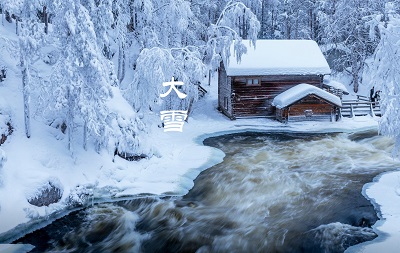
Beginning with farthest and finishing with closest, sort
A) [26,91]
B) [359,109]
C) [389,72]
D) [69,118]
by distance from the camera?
1. [359,109]
2. [69,118]
3. [26,91]
4. [389,72]

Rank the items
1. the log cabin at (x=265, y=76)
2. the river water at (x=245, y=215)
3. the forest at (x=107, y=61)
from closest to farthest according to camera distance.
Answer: the river water at (x=245, y=215)
the forest at (x=107, y=61)
the log cabin at (x=265, y=76)

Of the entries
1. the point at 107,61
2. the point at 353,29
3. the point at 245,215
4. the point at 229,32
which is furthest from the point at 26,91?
the point at 353,29

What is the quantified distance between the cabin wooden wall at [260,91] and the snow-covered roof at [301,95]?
112cm

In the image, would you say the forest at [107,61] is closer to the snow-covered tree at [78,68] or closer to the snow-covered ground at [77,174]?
the snow-covered tree at [78,68]

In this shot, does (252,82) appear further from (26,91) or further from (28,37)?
(28,37)

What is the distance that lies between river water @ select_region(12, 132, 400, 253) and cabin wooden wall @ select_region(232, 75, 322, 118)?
34.9 feet

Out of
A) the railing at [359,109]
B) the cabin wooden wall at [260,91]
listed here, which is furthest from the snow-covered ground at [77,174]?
the railing at [359,109]

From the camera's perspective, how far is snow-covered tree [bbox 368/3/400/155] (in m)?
10.8

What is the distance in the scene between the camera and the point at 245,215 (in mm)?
10672

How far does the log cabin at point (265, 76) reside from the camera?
2580 centimetres

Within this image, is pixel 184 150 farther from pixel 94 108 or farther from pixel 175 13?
pixel 175 13

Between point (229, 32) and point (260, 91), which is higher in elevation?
point (229, 32)

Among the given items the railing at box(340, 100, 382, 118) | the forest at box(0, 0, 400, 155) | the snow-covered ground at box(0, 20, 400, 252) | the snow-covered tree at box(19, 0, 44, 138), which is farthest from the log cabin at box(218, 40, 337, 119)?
the snow-covered tree at box(19, 0, 44, 138)

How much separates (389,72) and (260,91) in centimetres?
1553
